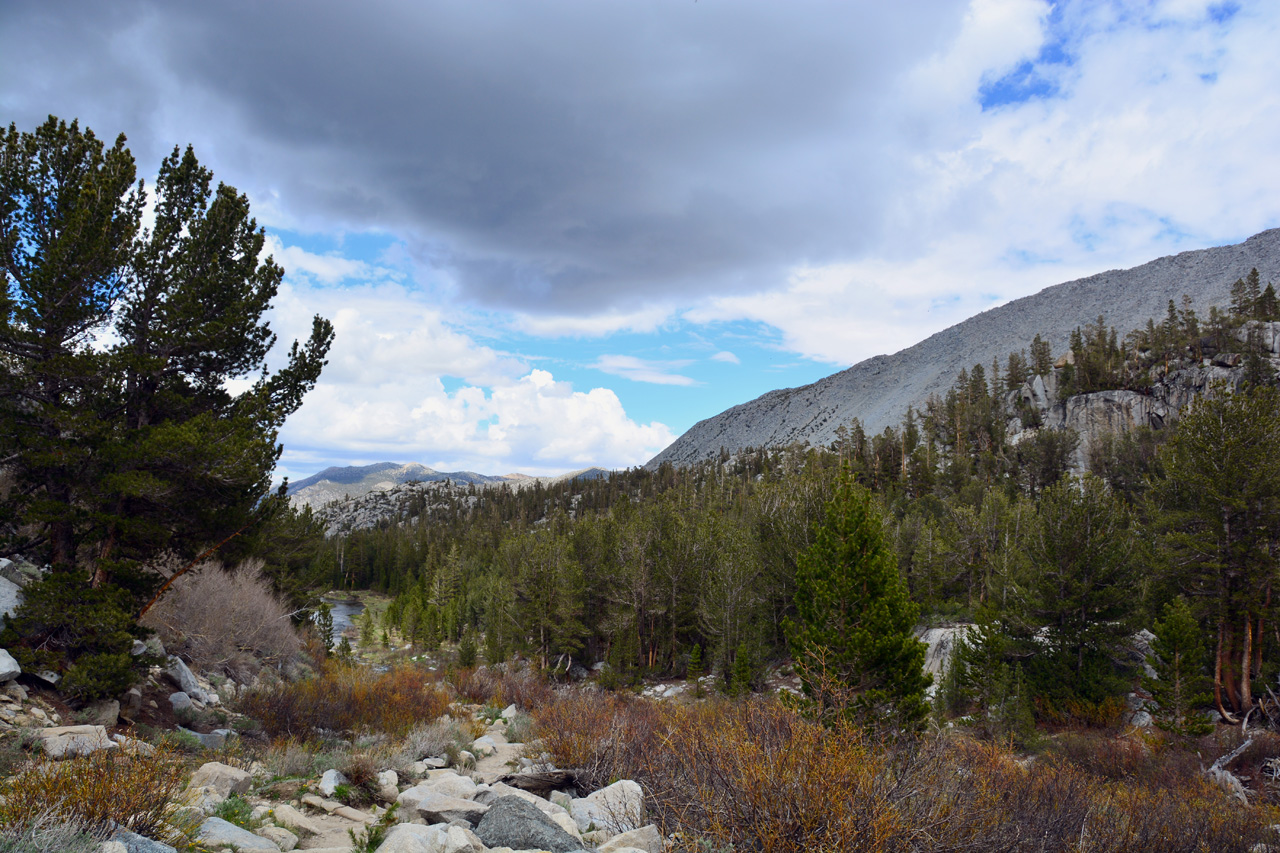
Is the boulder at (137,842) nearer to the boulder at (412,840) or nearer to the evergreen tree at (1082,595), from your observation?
the boulder at (412,840)

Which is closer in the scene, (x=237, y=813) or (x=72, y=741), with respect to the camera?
(x=237, y=813)

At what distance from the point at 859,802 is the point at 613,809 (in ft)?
11.5

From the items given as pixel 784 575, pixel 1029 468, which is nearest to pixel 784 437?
pixel 1029 468

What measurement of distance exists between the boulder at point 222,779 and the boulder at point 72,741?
1245mm

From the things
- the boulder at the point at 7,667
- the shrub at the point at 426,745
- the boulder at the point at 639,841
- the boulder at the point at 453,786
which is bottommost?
the shrub at the point at 426,745

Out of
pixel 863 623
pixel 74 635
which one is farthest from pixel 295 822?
pixel 863 623

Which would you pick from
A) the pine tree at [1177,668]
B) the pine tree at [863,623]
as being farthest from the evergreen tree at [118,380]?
the pine tree at [1177,668]

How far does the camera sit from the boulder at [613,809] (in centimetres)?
689

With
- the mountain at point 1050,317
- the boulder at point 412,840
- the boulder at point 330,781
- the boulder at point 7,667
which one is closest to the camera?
the boulder at point 412,840

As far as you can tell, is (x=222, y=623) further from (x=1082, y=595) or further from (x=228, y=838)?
(x=1082, y=595)

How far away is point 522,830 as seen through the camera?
6293 millimetres

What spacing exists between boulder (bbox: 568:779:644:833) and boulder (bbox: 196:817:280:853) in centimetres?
348

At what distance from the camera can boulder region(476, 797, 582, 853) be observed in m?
6.17

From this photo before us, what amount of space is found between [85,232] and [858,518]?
21429mm
